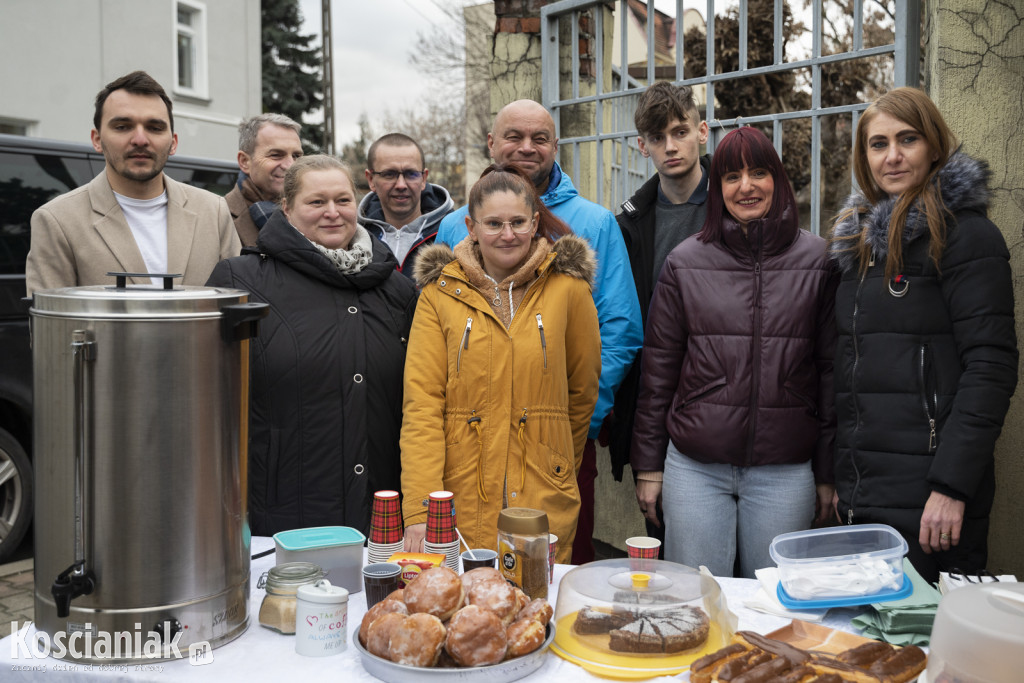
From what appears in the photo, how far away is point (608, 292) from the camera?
3285 mm

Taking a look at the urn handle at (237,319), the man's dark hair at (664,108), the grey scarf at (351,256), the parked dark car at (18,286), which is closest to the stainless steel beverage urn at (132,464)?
the urn handle at (237,319)

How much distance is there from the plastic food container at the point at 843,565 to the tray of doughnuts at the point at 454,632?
60cm

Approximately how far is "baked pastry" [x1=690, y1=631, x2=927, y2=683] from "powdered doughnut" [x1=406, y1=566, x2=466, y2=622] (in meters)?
0.46

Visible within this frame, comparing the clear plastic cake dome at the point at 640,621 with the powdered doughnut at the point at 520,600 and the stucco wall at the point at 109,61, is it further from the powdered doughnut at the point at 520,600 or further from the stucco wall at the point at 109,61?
the stucco wall at the point at 109,61

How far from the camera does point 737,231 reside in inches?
114

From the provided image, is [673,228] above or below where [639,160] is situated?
below

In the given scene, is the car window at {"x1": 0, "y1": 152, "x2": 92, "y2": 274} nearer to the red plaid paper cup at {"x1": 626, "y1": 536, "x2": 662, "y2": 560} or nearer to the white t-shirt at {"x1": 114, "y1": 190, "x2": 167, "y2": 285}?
the white t-shirt at {"x1": 114, "y1": 190, "x2": 167, "y2": 285}

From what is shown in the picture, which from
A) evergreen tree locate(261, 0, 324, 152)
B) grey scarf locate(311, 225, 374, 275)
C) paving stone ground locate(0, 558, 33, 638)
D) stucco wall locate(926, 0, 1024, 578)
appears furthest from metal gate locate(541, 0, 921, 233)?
evergreen tree locate(261, 0, 324, 152)

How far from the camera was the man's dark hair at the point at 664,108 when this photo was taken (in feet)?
11.5

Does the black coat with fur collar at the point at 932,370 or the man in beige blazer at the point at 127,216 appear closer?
the black coat with fur collar at the point at 932,370

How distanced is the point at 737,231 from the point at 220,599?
1.97 m

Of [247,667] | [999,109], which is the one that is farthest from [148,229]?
[999,109]

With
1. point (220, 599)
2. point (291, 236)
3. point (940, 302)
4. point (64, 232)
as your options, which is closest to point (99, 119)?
point (64, 232)

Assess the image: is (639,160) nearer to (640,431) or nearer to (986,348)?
(640,431)
